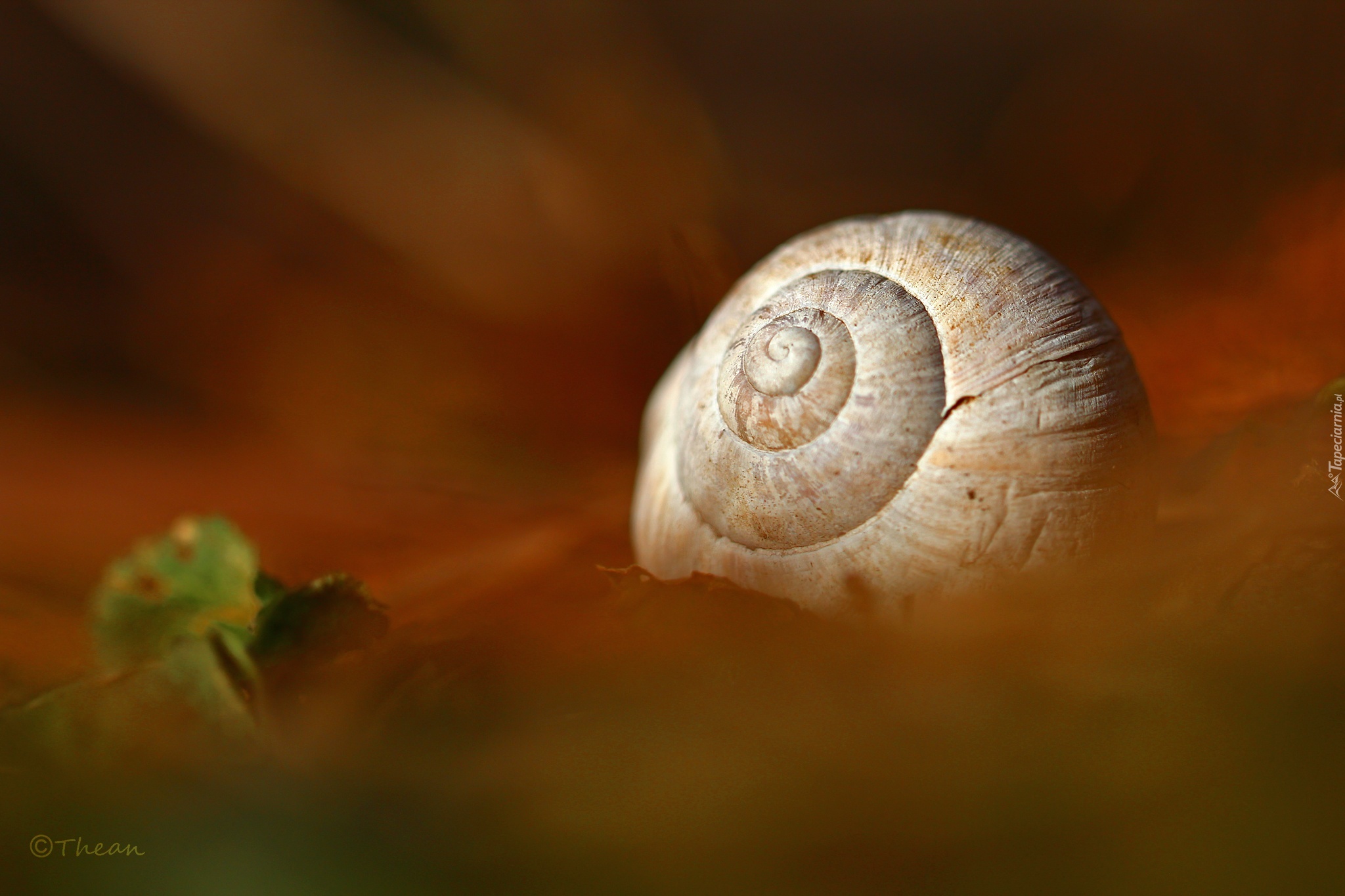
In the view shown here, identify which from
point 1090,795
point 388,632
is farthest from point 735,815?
point 388,632

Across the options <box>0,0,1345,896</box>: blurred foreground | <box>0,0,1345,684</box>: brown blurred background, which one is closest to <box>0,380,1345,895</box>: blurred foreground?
<box>0,0,1345,896</box>: blurred foreground

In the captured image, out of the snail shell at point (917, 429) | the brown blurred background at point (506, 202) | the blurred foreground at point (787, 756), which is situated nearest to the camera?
the blurred foreground at point (787, 756)

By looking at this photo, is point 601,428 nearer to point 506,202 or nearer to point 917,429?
point 506,202

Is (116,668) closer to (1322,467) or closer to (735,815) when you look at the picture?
(735,815)

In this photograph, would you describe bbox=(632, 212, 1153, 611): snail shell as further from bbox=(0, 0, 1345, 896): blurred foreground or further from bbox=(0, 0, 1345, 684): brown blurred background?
bbox=(0, 0, 1345, 684): brown blurred background

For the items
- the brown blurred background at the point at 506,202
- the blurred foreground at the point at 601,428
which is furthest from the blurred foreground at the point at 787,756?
the brown blurred background at the point at 506,202

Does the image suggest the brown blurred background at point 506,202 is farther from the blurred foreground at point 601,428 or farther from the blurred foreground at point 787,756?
the blurred foreground at point 787,756
